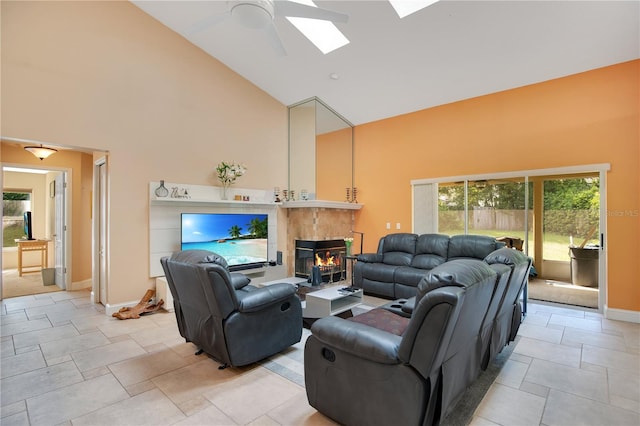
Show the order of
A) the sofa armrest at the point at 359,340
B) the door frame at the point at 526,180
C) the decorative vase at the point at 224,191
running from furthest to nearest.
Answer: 1. the decorative vase at the point at 224,191
2. the door frame at the point at 526,180
3. the sofa armrest at the point at 359,340

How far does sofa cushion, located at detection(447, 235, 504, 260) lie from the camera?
179 inches

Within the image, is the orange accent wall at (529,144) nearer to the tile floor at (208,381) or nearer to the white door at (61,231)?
the tile floor at (208,381)

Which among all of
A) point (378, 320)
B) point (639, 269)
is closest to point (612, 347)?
point (639, 269)

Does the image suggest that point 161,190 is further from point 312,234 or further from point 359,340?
point 359,340

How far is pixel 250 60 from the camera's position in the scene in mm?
5156

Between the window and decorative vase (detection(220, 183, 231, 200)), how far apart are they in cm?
592

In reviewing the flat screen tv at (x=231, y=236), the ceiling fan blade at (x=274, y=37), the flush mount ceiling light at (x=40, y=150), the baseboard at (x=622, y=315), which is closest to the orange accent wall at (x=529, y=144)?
the baseboard at (x=622, y=315)

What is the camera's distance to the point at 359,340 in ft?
5.57

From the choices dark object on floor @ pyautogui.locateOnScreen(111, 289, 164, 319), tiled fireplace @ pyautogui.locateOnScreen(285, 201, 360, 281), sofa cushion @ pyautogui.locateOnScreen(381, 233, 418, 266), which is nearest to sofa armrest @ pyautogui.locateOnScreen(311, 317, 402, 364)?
dark object on floor @ pyautogui.locateOnScreen(111, 289, 164, 319)

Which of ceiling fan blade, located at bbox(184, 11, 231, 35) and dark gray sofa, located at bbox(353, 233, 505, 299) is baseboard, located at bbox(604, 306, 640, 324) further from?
ceiling fan blade, located at bbox(184, 11, 231, 35)

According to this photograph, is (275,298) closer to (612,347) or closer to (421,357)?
(421,357)

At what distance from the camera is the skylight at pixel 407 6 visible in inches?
Result: 143

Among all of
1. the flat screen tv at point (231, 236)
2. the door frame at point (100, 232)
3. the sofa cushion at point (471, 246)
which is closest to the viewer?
the door frame at point (100, 232)

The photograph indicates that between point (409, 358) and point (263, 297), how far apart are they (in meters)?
1.41
